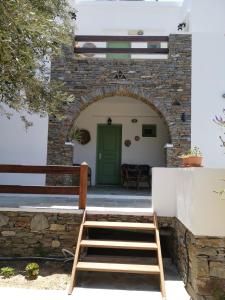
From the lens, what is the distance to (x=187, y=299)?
4.55 meters

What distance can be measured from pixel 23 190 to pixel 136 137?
6833mm

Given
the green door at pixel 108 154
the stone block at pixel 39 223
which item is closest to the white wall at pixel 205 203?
the stone block at pixel 39 223

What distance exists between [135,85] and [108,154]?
3555 mm

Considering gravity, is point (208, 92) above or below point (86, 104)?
above

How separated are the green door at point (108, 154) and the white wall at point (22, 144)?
3249 mm

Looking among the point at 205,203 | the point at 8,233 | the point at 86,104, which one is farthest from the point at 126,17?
the point at 205,203

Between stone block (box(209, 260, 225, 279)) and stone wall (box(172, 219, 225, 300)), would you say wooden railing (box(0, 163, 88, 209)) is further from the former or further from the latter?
stone block (box(209, 260, 225, 279))

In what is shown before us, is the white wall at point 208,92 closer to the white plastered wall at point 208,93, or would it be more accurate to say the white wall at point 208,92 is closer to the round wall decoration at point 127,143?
the white plastered wall at point 208,93

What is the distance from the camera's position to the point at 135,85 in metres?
10.1

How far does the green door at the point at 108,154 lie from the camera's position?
12.8 meters

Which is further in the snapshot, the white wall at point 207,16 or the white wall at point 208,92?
the white wall at point 207,16

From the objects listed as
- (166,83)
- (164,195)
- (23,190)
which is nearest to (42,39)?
(23,190)

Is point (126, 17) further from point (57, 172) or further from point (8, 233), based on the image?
point (8, 233)

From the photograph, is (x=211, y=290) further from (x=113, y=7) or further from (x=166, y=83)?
(x=113, y=7)
